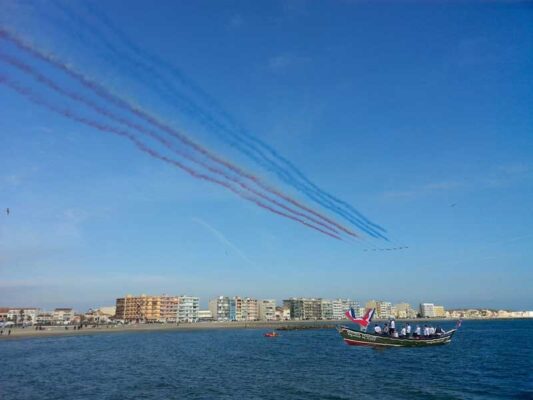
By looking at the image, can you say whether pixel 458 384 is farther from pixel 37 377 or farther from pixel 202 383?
pixel 37 377

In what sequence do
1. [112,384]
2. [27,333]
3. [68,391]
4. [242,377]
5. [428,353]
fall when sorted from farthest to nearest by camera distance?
[27,333] < [428,353] < [242,377] < [112,384] < [68,391]

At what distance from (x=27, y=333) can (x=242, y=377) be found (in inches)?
3941

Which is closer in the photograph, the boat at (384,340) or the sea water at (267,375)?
the sea water at (267,375)

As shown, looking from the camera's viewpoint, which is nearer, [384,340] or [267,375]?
[267,375]

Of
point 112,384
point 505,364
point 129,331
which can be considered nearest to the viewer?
point 112,384

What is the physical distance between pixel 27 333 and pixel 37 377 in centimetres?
8755

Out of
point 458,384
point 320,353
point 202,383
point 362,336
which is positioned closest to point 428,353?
point 362,336

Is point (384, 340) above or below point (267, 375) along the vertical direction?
above

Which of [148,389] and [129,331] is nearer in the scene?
[148,389]

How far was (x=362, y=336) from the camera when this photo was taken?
75250 millimetres

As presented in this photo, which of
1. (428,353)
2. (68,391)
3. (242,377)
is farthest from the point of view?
(428,353)

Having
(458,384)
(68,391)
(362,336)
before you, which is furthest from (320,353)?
(68,391)

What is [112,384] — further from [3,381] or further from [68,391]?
[3,381]

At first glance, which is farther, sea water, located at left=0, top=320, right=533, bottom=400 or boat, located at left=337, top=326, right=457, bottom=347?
boat, located at left=337, top=326, right=457, bottom=347
